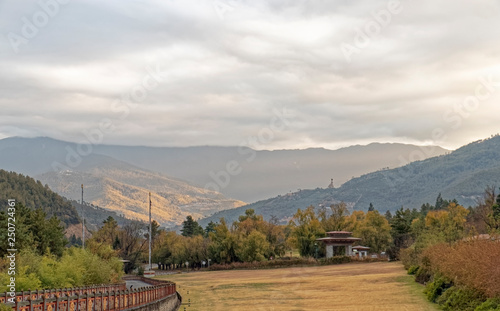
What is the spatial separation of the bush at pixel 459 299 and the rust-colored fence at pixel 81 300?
17716 mm

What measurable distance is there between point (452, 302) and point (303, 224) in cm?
10658

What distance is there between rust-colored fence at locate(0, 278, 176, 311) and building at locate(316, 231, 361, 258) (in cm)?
8906

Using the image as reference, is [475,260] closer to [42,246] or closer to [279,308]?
[279,308]

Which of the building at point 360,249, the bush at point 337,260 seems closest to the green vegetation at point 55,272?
the bush at point 337,260

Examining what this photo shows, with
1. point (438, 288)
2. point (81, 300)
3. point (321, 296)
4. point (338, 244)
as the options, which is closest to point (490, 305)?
point (438, 288)

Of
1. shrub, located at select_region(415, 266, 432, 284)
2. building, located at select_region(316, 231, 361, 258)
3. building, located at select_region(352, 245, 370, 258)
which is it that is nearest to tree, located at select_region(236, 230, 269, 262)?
building, located at select_region(316, 231, 361, 258)

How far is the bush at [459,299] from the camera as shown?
33.5m

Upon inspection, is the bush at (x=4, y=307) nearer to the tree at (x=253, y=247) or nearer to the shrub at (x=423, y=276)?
the shrub at (x=423, y=276)

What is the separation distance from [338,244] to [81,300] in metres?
107

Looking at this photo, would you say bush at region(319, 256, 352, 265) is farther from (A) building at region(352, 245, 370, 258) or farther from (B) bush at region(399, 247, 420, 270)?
(B) bush at region(399, 247, 420, 270)

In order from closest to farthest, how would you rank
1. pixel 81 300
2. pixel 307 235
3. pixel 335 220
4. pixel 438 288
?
pixel 81 300
pixel 438 288
pixel 307 235
pixel 335 220

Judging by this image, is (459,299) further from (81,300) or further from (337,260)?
(337,260)

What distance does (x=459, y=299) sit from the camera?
36.8 meters

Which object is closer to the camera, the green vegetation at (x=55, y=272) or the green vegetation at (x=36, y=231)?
the green vegetation at (x=55, y=272)
